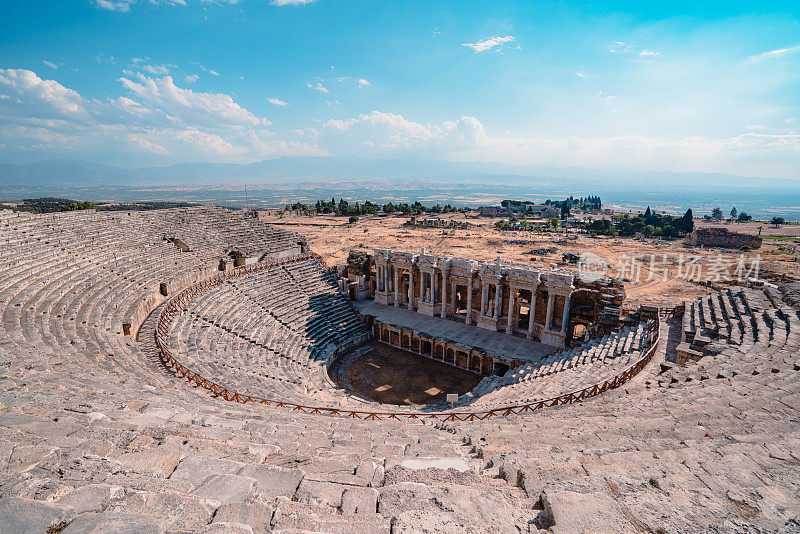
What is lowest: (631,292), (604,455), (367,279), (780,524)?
(631,292)

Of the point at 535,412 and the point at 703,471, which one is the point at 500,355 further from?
the point at 703,471

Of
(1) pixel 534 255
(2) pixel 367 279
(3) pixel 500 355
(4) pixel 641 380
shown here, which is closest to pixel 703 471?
(4) pixel 641 380

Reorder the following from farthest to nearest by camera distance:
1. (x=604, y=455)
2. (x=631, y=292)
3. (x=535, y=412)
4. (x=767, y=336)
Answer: (x=631, y=292) < (x=767, y=336) < (x=535, y=412) < (x=604, y=455)

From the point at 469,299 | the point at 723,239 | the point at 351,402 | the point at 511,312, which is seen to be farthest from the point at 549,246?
the point at 351,402

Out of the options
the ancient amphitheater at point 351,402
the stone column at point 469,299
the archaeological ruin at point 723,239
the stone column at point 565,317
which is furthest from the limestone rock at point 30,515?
the archaeological ruin at point 723,239

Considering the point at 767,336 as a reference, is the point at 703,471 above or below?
above

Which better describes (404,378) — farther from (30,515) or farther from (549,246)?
(549,246)

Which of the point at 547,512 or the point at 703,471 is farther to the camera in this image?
the point at 703,471

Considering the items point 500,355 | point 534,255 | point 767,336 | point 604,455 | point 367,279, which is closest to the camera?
point 604,455
